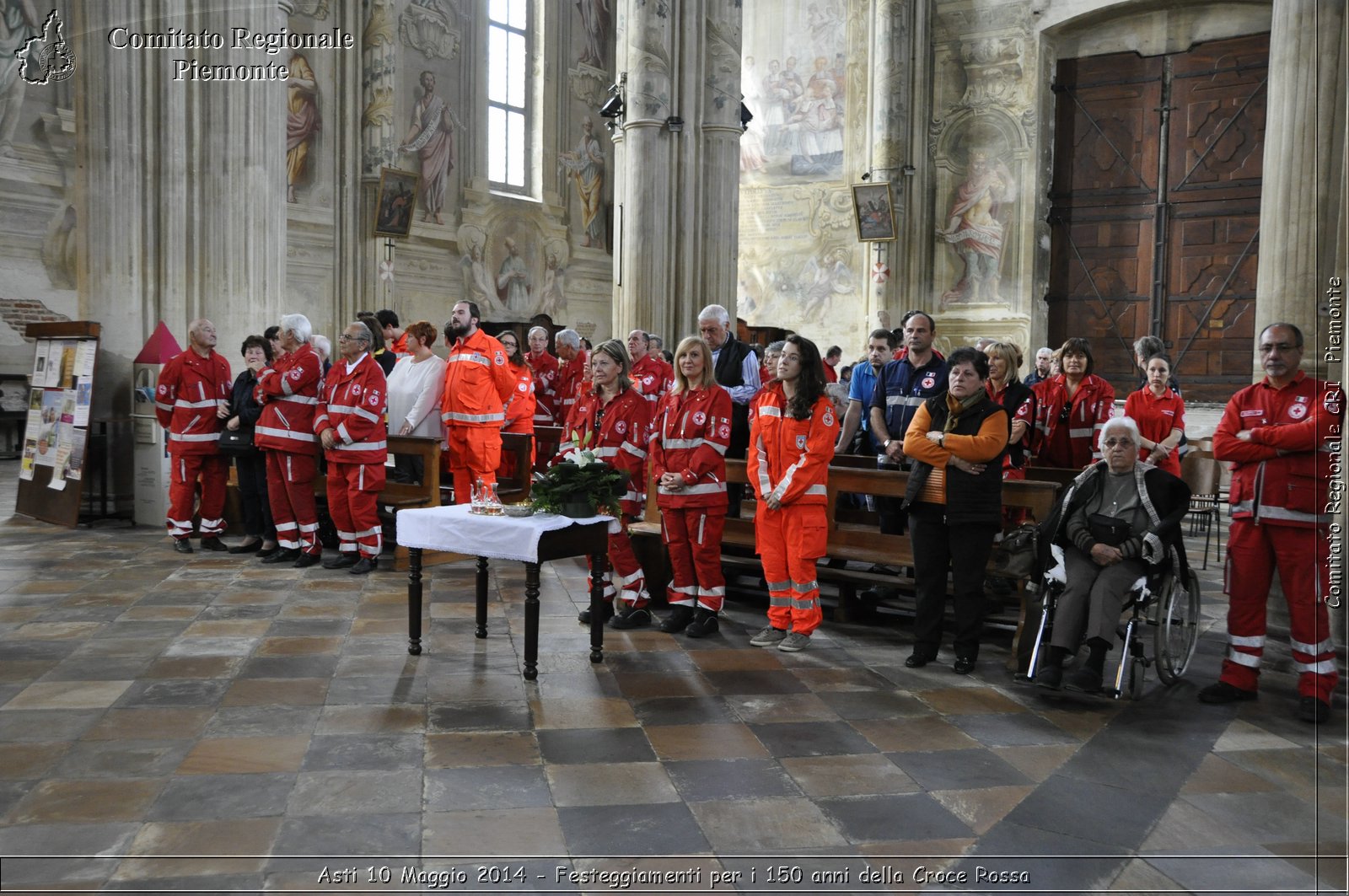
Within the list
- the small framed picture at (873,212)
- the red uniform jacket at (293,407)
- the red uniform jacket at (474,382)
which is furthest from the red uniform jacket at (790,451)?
the small framed picture at (873,212)

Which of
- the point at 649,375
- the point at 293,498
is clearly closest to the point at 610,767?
the point at 649,375

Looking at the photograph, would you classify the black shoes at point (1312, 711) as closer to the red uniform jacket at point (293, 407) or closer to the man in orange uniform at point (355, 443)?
the man in orange uniform at point (355, 443)

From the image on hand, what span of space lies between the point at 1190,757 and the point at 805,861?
2.06 m

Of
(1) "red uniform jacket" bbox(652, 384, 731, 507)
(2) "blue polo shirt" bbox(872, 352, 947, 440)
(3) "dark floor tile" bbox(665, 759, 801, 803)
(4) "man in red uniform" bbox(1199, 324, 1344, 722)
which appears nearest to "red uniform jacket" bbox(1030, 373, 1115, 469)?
(2) "blue polo shirt" bbox(872, 352, 947, 440)

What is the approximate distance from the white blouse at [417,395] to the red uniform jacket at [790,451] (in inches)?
140

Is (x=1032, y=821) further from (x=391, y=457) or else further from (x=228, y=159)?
(x=228, y=159)

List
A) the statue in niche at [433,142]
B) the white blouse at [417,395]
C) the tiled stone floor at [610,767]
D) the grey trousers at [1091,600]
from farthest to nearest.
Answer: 1. the statue in niche at [433,142]
2. the white blouse at [417,395]
3. the grey trousers at [1091,600]
4. the tiled stone floor at [610,767]

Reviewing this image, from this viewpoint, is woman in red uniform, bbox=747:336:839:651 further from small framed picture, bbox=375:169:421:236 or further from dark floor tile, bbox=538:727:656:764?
small framed picture, bbox=375:169:421:236

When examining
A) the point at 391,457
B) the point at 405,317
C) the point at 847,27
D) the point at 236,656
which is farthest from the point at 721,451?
the point at 847,27

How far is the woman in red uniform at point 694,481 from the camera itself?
633cm

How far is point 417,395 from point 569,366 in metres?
2.93

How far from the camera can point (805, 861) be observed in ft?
11.1

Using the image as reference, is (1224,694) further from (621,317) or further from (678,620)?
(621,317)

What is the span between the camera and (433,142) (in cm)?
1789
